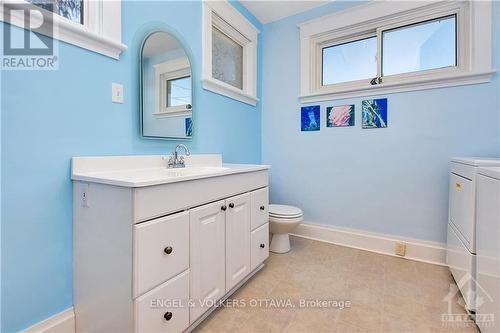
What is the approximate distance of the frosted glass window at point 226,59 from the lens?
2375mm

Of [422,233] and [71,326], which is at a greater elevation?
[422,233]

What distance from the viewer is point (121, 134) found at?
1.42 metres

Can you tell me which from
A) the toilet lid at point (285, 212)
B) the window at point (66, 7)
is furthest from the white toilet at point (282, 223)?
the window at point (66, 7)

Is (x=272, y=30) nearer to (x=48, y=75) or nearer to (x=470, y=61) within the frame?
(x=470, y=61)

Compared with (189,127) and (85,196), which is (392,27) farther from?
(85,196)

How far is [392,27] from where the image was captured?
2283 millimetres

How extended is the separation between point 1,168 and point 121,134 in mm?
546

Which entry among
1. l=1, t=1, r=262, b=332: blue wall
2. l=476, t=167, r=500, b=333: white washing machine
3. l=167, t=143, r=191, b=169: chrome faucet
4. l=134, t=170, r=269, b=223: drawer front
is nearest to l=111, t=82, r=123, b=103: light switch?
l=1, t=1, r=262, b=332: blue wall

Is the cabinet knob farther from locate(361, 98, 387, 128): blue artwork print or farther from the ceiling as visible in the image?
the ceiling

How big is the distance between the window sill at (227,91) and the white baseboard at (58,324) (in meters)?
1.74

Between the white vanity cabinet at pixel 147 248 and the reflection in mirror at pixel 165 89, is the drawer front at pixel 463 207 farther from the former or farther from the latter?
the reflection in mirror at pixel 165 89

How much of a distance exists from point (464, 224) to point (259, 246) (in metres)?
1.37

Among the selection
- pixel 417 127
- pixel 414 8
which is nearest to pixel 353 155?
pixel 417 127

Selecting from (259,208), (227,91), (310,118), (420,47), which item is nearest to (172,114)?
(227,91)
